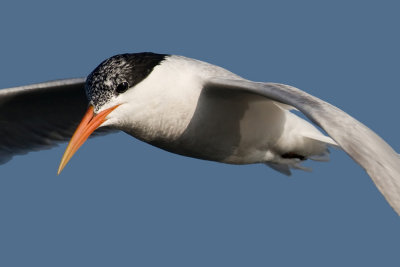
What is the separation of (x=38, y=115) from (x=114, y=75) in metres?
2.35

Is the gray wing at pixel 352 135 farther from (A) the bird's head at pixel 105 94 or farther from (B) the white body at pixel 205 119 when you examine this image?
(A) the bird's head at pixel 105 94

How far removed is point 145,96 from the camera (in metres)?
6.82

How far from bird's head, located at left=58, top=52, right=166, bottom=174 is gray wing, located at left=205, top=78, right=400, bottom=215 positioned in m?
0.84

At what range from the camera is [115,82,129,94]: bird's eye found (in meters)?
6.72

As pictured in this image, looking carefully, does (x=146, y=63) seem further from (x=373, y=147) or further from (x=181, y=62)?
(x=373, y=147)

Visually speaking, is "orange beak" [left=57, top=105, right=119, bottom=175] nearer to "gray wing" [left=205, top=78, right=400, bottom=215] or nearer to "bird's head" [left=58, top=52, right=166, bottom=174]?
"bird's head" [left=58, top=52, right=166, bottom=174]

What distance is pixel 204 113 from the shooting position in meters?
7.25

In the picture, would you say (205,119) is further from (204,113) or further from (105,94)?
(105,94)

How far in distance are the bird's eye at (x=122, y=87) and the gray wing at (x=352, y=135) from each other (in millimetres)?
865

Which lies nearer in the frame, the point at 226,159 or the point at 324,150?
the point at 226,159

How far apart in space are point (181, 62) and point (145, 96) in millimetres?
620

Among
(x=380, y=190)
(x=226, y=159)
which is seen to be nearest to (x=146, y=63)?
(x=226, y=159)

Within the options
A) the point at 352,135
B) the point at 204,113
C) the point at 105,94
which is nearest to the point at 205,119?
the point at 204,113

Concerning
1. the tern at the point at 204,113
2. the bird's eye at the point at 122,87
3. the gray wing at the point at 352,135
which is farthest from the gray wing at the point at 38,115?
the gray wing at the point at 352,135
